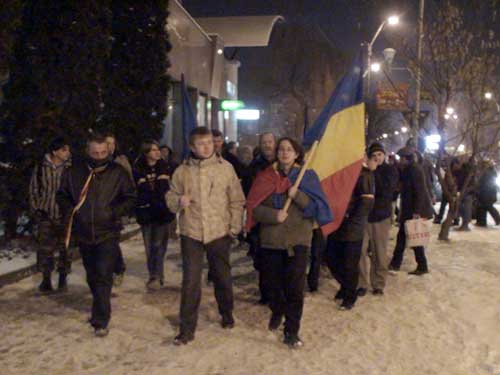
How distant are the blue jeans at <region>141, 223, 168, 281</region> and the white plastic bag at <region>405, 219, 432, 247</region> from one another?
135 inches

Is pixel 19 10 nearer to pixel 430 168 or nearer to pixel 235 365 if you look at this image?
pixel 235 365

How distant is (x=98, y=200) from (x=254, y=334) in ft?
6.58

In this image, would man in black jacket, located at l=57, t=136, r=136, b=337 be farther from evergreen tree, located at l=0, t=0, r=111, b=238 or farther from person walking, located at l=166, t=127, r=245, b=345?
evergreen tree, located at l=0, t=0, r=111, b=238

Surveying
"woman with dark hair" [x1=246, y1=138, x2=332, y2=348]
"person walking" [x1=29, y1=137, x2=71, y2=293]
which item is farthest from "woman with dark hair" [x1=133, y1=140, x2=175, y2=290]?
"woman with dark hair" [x1=246, y1=138, x2=332, y2=348]

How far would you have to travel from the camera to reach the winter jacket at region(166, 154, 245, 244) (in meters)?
5.82

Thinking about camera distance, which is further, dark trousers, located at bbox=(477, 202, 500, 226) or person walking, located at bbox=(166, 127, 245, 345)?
dark trousers, located at bbox=(477, 202, 500, 226)

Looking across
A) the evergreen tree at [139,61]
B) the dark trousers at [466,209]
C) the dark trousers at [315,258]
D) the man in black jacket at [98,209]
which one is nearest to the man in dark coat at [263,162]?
the dark trousers at [315,258]

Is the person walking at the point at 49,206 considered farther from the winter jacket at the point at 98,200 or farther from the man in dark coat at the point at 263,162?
the man in dark coat at the point at 263,162

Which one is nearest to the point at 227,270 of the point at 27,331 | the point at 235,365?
the point at 235,365

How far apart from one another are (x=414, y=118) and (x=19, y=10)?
983 cm

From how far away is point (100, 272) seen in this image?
5996 mm

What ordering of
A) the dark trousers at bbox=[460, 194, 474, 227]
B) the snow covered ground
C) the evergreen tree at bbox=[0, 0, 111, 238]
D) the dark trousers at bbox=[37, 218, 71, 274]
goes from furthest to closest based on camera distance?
1. the dark trousers at bbox=[460, 194, 474, 227]
2. the evergreen tree at bbox=[0, 0, 111, 238]
3. the dark trousers at bbox=[37, 218, 71, 274]
4. the snow covered ground

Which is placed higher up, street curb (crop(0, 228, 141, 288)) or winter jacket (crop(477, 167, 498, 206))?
winter jacket (crop(477, 167, 498, 206))

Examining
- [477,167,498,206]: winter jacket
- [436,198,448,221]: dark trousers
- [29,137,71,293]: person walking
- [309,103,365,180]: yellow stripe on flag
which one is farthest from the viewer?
[436,198,448,221]: dark trousers
